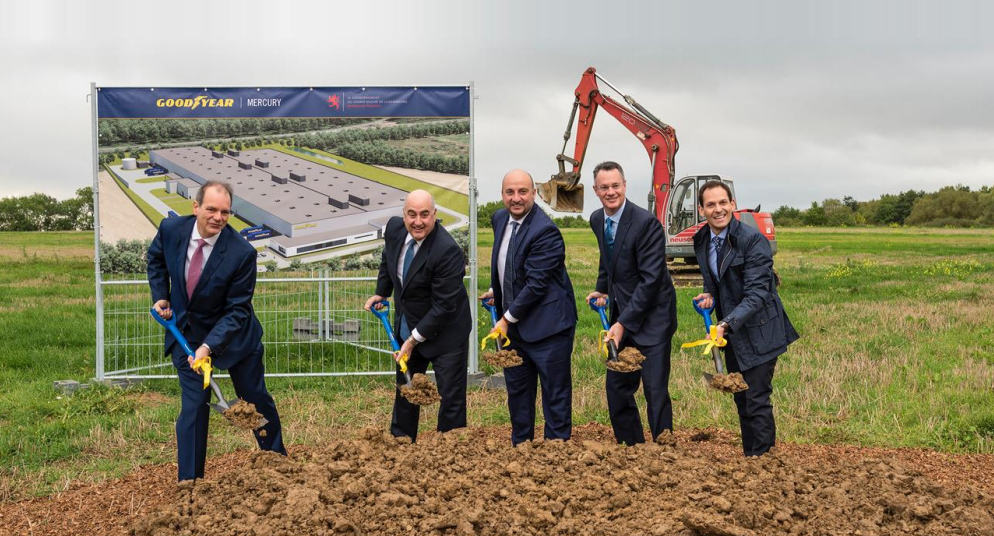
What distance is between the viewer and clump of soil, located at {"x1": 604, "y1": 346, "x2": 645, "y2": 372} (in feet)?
16.2

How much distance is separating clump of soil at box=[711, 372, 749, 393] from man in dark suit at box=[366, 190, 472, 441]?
1.57 m

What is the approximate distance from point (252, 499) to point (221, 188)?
173 cm

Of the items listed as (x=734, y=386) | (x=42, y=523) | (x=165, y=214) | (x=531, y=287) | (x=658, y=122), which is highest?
(x=658, y=122)

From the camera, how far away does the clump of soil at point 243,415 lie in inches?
182

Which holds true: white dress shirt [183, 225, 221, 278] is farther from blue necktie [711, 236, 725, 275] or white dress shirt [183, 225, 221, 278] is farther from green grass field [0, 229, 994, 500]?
blue necktie [711, 236, 725, 275]

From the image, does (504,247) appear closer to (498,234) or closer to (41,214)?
(498,234)

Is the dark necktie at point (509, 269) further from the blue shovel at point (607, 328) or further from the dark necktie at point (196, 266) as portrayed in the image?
the dark necktie at point (196, 266)

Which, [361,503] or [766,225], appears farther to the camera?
[766,225]

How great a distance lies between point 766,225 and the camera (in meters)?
20.5

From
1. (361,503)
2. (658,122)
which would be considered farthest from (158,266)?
(658,122)

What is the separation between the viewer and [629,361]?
4.94 m

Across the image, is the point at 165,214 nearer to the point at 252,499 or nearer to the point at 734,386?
the point at 252,499

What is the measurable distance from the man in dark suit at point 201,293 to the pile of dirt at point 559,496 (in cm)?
39

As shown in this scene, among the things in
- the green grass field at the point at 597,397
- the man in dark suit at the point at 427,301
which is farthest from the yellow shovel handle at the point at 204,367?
the green grass field at the point at 597,397
